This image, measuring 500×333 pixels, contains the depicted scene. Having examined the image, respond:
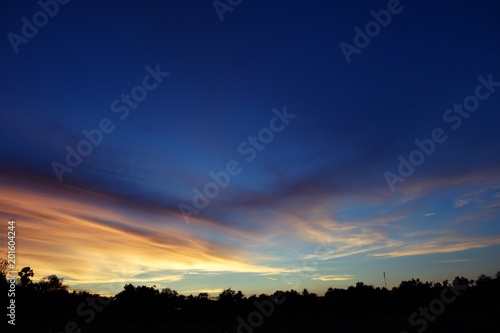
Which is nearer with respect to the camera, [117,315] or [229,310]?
[117,315]

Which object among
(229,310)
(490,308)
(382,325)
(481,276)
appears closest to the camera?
(382,325)

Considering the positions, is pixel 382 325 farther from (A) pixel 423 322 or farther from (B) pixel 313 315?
(B) pixel 313 315

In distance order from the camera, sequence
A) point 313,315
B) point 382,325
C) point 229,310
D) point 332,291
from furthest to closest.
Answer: point 332,291 → point 229,310 → point 313,315 → point 382,325

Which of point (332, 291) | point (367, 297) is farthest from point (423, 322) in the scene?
point (332, 291)

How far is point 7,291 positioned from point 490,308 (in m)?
83.9

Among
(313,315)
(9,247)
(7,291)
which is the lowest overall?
(313,315)

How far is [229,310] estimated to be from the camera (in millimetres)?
71875

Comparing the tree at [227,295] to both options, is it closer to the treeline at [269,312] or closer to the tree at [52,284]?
the treeline at [269,312]

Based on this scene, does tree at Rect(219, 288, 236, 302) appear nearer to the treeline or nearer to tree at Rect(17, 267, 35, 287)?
the treeline
